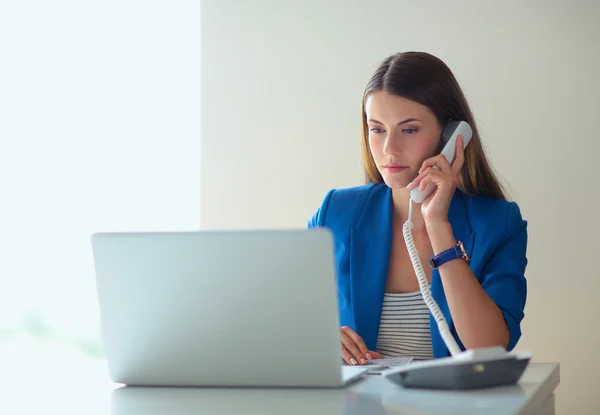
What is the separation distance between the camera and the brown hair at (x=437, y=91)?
2240mm

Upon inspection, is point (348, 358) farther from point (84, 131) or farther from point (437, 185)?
point (84, 131)

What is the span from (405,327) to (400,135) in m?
0.53

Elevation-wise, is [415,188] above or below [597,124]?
below

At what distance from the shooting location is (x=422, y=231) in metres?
2.33

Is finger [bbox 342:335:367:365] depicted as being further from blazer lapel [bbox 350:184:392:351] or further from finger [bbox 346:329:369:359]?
blazer lapel [bbox 350:184:392:351]

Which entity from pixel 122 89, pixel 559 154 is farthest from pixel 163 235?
pixel 122 89

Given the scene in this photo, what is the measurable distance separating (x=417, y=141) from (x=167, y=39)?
A: 3090mm

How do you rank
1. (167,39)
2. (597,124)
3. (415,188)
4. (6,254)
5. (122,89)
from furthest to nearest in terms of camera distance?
(6,254)
(122,89)
(167,39)
(597,124)
(415,188)

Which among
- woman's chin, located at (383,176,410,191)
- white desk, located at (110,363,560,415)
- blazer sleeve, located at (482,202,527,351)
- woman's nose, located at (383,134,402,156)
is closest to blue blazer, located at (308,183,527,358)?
blazer sleeve, located at (482,202,527,351)

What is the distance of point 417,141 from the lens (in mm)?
2225

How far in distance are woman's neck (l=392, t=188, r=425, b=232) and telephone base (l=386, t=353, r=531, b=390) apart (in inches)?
38.9

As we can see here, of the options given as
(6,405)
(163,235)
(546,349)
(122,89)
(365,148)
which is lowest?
(546,349)

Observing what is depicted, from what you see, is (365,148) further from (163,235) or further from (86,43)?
(86,43)

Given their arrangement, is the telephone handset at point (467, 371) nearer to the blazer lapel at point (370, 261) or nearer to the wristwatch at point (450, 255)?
the wristwatch at point (450, 255)
